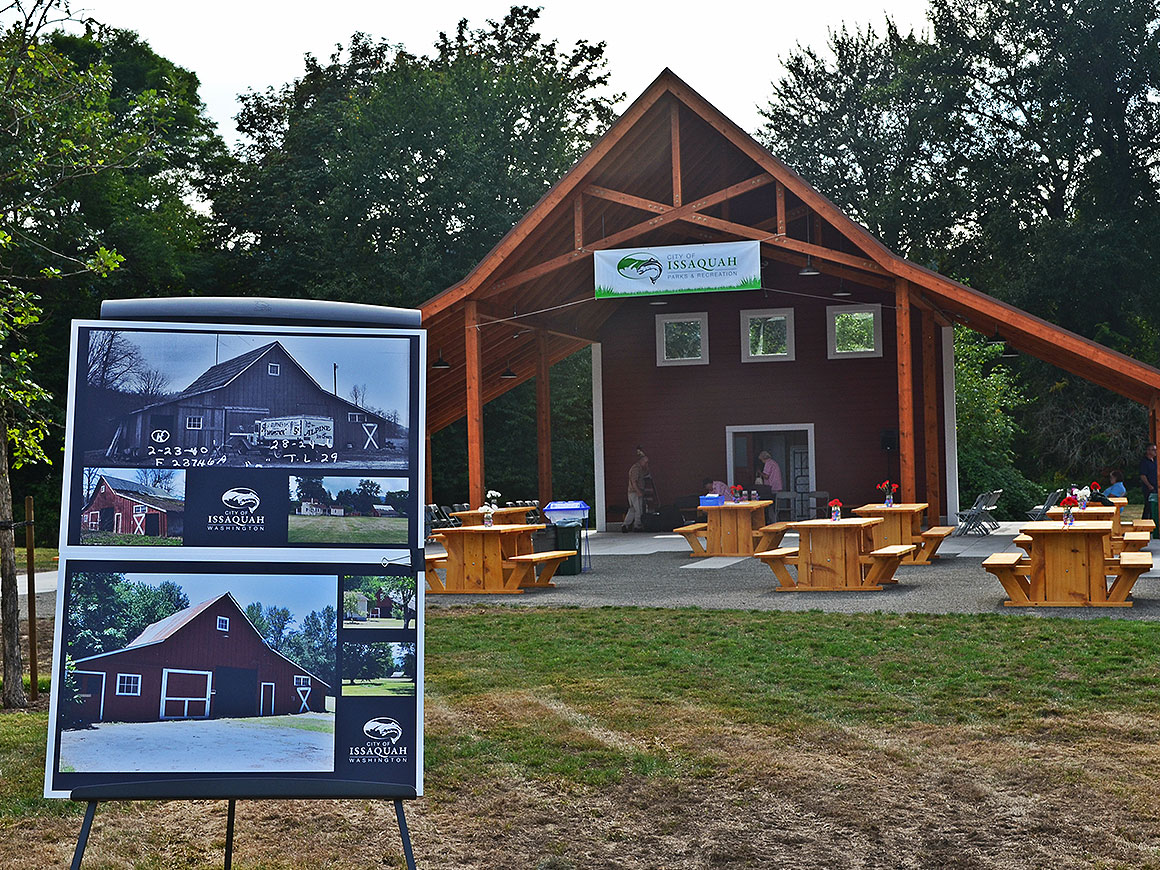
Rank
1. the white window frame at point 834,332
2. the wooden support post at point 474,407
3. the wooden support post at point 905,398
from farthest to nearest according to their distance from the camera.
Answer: the white window frame at point 834,332 < the wooden support post at point 474,407 < the wooden support post at point 905,398

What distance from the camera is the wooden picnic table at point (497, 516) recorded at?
15911mm

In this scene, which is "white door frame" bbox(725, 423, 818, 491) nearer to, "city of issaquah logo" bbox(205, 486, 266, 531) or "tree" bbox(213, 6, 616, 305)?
"tree" bbox(213, 6, 616, 305)

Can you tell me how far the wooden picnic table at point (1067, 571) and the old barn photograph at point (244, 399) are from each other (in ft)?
26.8

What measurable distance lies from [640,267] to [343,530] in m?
14.2

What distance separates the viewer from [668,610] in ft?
36.8

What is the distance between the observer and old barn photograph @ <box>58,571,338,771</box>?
3535 mm

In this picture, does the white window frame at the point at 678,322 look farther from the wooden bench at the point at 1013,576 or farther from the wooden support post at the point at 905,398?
the wooden bench at the point at 1013,576

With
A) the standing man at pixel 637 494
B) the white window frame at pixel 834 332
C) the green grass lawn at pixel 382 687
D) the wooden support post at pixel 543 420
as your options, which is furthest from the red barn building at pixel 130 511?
the white window frame at pixel 834 332

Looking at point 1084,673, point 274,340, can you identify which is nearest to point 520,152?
point 1084,673

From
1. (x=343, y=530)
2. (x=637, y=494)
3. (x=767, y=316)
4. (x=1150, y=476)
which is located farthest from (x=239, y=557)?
(x=767, y=316)

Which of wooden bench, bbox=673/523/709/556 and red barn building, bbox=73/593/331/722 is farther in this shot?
wooden bench, bbox=673/523/709/556

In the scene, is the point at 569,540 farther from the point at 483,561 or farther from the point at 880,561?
the point at 880,561

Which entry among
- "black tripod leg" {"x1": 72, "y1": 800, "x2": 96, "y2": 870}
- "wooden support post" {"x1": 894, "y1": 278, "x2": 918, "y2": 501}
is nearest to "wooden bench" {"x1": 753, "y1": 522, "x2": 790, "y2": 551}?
"wooden support post" {"x1": 894, "y1": 278, "x2": 918, "y2": 501}

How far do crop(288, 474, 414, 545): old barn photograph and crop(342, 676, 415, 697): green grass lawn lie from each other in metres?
0.40
